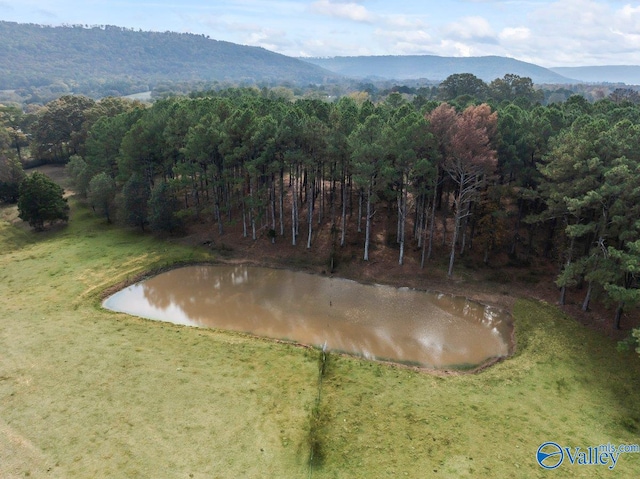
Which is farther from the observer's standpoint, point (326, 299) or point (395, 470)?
point (326, 299)

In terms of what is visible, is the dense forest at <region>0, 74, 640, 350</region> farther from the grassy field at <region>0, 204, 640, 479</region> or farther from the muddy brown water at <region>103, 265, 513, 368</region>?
the grassy field at <region>0, 204, 640, 479</region>

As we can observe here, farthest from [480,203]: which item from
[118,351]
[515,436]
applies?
[118,351]

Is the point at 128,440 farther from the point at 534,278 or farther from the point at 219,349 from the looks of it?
the point at 534,278
